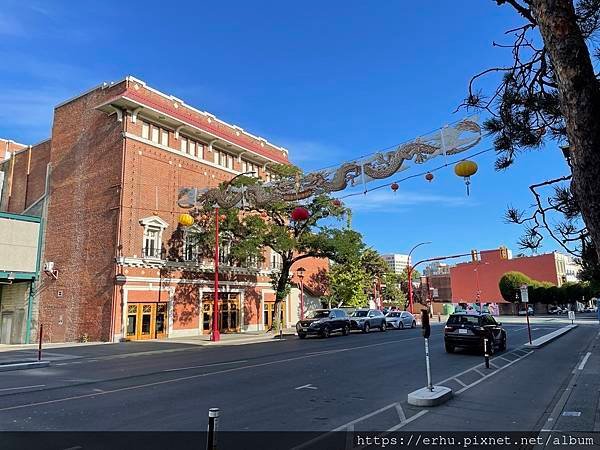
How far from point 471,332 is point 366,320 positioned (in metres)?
17.4

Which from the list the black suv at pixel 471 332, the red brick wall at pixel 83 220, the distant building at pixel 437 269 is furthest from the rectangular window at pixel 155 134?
the distant building at pixel 437 269

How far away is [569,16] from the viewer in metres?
3.80

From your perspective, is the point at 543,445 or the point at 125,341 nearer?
the point at 543,445

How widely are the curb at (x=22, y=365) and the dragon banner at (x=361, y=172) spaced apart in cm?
1134

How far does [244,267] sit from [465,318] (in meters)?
22.9

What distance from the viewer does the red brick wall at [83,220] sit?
2973 cm

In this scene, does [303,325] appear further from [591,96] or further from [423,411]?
[591,96]

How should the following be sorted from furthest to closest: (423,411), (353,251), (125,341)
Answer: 1. (353,251)
2. (125,341)
3. (423,411)

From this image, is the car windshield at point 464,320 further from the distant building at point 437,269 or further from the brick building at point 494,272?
the distant building at point 437,269

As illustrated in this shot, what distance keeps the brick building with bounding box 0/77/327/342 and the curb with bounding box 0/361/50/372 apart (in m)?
10.9

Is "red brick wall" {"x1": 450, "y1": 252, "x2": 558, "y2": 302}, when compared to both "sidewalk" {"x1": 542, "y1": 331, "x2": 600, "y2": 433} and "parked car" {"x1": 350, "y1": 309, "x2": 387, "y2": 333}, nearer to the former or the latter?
"parked car" {"x1": 350, "y1": 309, "x2": 387, "y2": 333}

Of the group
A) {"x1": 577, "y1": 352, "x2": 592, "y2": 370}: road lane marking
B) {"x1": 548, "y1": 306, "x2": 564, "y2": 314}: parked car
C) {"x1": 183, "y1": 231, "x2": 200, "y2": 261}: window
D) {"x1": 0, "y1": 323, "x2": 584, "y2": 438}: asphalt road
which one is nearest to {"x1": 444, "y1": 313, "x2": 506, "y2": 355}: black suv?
{"x1": 0, "y1": 323, "x2": 584, "y2": 438}: asphalt road

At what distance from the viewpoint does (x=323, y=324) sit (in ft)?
98.2

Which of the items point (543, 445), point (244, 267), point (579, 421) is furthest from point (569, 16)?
point (244, 267)
